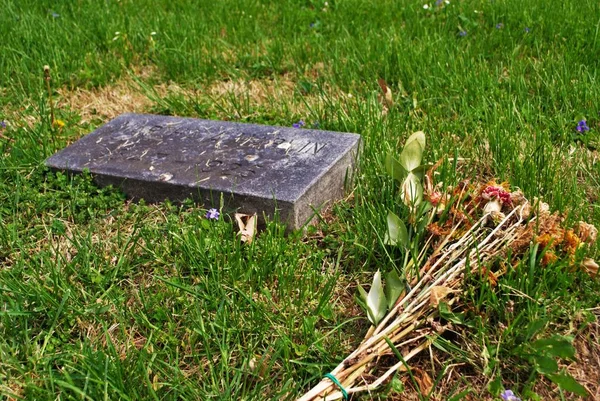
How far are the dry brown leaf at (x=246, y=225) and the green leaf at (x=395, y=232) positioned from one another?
17.6 inches

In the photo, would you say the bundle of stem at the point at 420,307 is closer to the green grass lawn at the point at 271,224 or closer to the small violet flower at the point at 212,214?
the green grass lawn at the point at 271,224

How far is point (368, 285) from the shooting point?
2.12 metres

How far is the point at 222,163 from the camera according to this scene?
257 centimetres

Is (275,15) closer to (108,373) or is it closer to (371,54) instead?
(371,54)

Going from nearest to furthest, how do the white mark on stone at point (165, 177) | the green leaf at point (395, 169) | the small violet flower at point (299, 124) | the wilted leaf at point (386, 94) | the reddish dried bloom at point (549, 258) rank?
1. the reddish dried bloom at point (549, 258)
2. the green leaf at point (395, 169)
3. the white mark on stone at point (165, 177)
4. the small violet flower at point (299, 124)
5. the wilted leaf at point (386, 94)

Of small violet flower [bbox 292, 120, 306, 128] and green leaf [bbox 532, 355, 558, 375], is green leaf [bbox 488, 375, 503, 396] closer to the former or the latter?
green leaf [bbox 532, 355, 558, 375]

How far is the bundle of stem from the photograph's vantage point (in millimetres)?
1706

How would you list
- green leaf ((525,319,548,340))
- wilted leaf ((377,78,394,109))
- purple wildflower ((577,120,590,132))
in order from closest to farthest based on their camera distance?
green leaf ((525,319,548,340)) < purple wildflower ((577,120,590,132)) < wilted leaf ((377,78,394,109))

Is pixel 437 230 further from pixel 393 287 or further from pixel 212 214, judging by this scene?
pixel 212 214

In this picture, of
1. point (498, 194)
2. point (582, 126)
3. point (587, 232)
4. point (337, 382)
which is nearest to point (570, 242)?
point (587, 232)

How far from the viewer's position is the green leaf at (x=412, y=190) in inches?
87.7

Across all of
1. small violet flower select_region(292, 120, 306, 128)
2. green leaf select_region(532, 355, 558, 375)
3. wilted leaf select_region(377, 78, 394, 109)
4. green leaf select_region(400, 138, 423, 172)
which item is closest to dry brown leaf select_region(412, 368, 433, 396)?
green leaf select_region(532, 355, 558, 375)

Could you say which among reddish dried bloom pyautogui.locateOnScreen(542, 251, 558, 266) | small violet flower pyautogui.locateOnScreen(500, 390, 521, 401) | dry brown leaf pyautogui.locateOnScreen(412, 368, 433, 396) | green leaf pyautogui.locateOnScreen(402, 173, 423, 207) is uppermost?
green leaf pyautogui.locateOnScreen(402, 173, 423, 207)

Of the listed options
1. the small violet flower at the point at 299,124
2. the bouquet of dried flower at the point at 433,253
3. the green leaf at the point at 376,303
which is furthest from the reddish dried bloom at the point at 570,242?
the small violet flower at the point at 299,124
